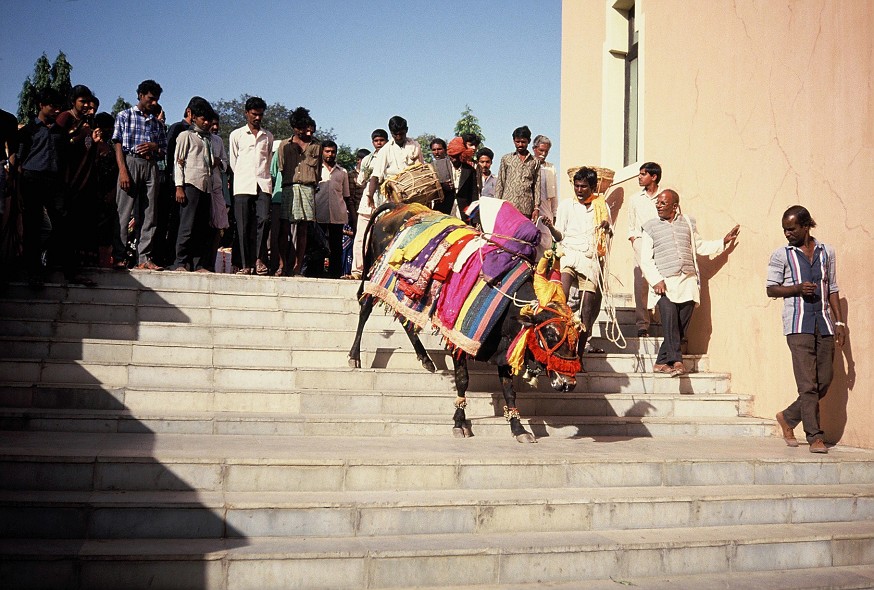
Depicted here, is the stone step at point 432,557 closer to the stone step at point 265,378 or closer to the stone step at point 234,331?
the stone step at point 265,378

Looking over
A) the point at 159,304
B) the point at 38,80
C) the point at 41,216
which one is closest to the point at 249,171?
the point at 159,304

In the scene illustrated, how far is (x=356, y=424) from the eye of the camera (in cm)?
708

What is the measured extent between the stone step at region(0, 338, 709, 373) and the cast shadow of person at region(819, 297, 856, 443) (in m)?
1.94

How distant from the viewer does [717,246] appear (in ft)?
31.4

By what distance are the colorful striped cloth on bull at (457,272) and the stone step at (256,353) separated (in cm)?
90

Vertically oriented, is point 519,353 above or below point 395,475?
above

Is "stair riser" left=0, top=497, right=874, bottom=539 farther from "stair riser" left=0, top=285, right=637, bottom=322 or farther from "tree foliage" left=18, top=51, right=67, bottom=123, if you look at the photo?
"tree foliage" left=18, top=51, right=67, bottom=123

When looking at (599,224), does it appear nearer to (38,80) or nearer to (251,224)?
(251,224)

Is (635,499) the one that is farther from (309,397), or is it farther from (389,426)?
(309,397)

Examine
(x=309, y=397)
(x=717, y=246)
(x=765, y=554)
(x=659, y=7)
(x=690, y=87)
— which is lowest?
(x=765, y=554)

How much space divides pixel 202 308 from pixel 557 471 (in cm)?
458

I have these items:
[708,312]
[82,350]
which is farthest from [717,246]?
[82,350]

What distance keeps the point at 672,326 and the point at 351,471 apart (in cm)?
475

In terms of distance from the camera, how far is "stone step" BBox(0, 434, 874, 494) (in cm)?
547
